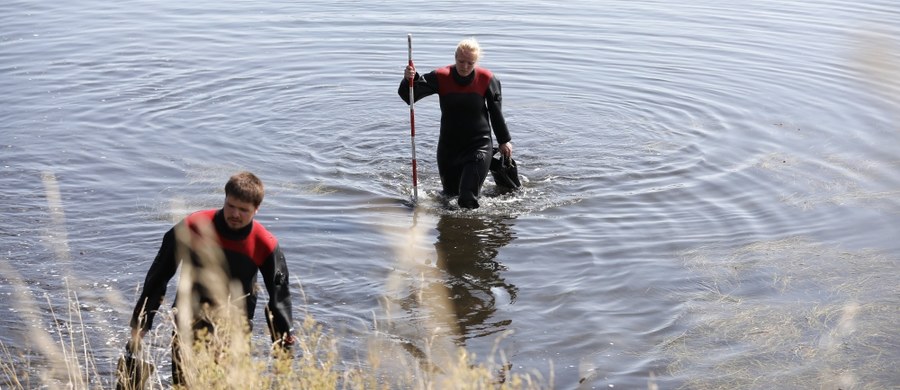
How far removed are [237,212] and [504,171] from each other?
19.1 feet

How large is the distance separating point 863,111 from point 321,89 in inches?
294

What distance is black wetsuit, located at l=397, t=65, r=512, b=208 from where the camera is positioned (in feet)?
36.3

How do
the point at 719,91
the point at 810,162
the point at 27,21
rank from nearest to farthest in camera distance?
the point at 810,162, the point at 719,91, the point at 27,21

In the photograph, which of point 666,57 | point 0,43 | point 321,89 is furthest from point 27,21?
point 666,57

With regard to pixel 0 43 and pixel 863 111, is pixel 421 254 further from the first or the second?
pixel 0 43

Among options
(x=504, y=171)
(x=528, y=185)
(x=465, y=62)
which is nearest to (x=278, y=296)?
(x=465, y=62)

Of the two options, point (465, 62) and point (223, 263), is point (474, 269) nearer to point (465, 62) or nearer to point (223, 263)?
point (465, 62)

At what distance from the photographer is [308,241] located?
34.3 feet

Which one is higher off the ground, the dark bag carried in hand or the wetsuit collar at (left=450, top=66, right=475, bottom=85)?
the wetsuit collar at (left=450, top=66, right=475, bottom=85)

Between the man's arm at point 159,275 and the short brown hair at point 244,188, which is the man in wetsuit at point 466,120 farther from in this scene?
the man's arm at point 159,275

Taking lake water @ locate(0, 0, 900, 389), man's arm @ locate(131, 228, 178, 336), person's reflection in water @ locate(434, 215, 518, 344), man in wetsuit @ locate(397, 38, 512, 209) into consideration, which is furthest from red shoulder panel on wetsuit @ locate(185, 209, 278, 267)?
man in wetsuit @ locate(397, 38, 512, 209)

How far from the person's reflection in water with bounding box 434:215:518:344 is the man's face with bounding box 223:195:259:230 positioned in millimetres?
2509

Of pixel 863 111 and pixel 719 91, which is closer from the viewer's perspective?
A: pixel 863 111

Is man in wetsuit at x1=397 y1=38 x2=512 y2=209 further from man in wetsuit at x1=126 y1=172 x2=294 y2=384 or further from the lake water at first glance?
man in wetsuit at x1=126 y1=172 x2=294 y2=384
